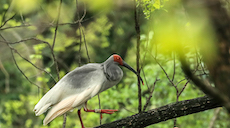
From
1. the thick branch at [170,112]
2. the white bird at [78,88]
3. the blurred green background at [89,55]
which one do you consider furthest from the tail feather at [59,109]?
the blurred green background at [89,55]

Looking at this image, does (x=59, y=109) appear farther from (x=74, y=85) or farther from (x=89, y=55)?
(x=89, y=55)

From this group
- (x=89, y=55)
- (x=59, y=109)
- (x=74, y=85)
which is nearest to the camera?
(x=59, y=109)

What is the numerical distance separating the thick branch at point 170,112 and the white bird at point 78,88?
1.51 feet

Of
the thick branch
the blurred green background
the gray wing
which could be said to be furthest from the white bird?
the blurred green background

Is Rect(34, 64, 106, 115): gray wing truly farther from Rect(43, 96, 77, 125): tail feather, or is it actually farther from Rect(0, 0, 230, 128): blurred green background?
Rect(0, 0, 230, 128): blurred green background

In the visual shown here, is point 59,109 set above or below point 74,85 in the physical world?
below

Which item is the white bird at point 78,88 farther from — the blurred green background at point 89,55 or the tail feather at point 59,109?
the blurred green background at point 89,55

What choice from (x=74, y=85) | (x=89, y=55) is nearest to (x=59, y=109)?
(x=74, y=85)

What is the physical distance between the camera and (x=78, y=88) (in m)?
2.80

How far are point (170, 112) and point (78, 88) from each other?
0.95m

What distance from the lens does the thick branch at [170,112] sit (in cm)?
227

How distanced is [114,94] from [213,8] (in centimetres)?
475

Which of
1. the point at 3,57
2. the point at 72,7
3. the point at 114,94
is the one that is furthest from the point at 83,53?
the point at 114,94

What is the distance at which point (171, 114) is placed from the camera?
7.61ft
